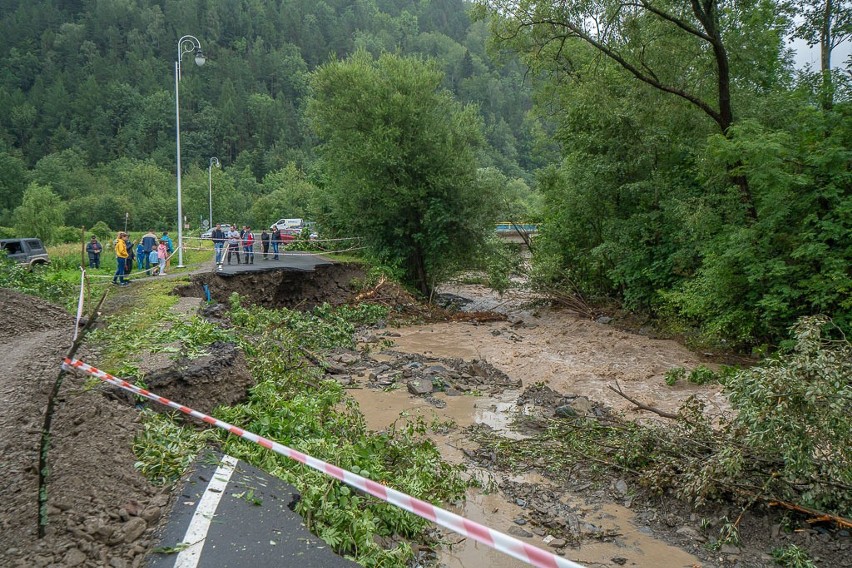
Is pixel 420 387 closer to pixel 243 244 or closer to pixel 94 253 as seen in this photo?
pixel 243 244

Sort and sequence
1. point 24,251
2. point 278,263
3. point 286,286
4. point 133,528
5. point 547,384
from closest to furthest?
point 133,528 < point 547,384 < point 286,286 < point 24,251 < point 278,263

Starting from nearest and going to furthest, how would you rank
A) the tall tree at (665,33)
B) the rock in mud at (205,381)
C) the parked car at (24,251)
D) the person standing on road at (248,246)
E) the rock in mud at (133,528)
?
the rock in mud at (133,528), the rock in mud at (205,381), the tall tree at (665,33), the parked car at (24,251), the person standing on road at (248,246)

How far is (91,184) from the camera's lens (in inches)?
2933

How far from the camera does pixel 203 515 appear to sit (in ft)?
13.6

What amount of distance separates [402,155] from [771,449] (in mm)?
18887

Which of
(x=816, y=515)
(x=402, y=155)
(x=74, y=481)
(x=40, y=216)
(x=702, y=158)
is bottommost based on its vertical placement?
(x=816, y=515)

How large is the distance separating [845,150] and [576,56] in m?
12.5

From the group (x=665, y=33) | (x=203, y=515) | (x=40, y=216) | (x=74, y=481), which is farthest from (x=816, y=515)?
(x=40, y=216)

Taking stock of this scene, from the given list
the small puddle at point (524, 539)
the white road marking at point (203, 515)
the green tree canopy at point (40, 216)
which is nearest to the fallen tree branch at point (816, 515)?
the small puddle at point (524, 539)

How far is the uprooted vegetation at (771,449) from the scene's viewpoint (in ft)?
19.0

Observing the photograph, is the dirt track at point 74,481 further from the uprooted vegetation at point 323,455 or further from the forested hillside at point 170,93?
the forested hillside at point 170,93

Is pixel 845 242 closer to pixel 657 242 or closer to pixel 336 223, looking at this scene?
pixel 657 242

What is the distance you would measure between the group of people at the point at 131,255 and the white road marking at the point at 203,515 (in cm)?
1238

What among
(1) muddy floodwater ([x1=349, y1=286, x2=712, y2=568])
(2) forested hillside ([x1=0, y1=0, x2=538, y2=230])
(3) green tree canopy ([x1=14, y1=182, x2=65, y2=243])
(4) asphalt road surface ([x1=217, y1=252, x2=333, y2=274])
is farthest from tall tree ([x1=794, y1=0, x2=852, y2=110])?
(2) forested hillside ([x1=0, y1=0, x2=538, y2=230])
